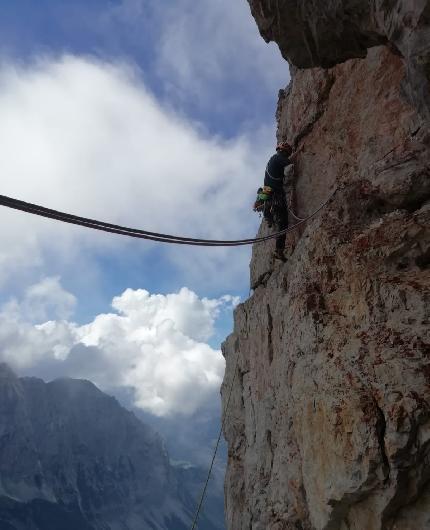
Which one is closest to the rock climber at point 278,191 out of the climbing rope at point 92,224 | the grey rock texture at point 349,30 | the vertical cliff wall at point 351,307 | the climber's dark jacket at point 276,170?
the climber's dark jacket at point 276,170

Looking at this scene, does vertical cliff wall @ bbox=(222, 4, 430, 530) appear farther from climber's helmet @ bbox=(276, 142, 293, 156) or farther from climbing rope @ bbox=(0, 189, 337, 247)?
climbing rope @ bbox=(0, 189, 337, 247)

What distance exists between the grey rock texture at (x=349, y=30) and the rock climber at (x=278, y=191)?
3.64 metres

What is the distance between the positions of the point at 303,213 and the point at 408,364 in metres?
7.25

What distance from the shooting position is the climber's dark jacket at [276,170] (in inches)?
546

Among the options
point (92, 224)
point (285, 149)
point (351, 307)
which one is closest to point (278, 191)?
point (285, 149)

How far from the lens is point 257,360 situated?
13.5 metres

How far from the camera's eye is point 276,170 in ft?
45.7

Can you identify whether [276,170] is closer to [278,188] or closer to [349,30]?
[278,188]

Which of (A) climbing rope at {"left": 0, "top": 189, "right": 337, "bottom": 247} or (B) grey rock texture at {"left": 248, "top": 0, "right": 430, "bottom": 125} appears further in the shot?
(B) grey rock texture at {"left": 248, "top": 0, "right": 430, "bottom": 125}

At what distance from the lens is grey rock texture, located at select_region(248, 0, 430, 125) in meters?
7.02

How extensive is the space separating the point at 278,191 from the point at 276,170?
65 centimetres

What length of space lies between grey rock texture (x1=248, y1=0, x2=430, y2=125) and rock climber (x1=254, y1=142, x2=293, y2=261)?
364 centimetres

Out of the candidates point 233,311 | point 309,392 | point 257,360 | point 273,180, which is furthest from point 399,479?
point 233,311

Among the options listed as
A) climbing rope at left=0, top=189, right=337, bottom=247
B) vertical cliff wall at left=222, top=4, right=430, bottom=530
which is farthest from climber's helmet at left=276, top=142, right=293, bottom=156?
climbing rope at left=0, top=189, right=337, bottom=247
